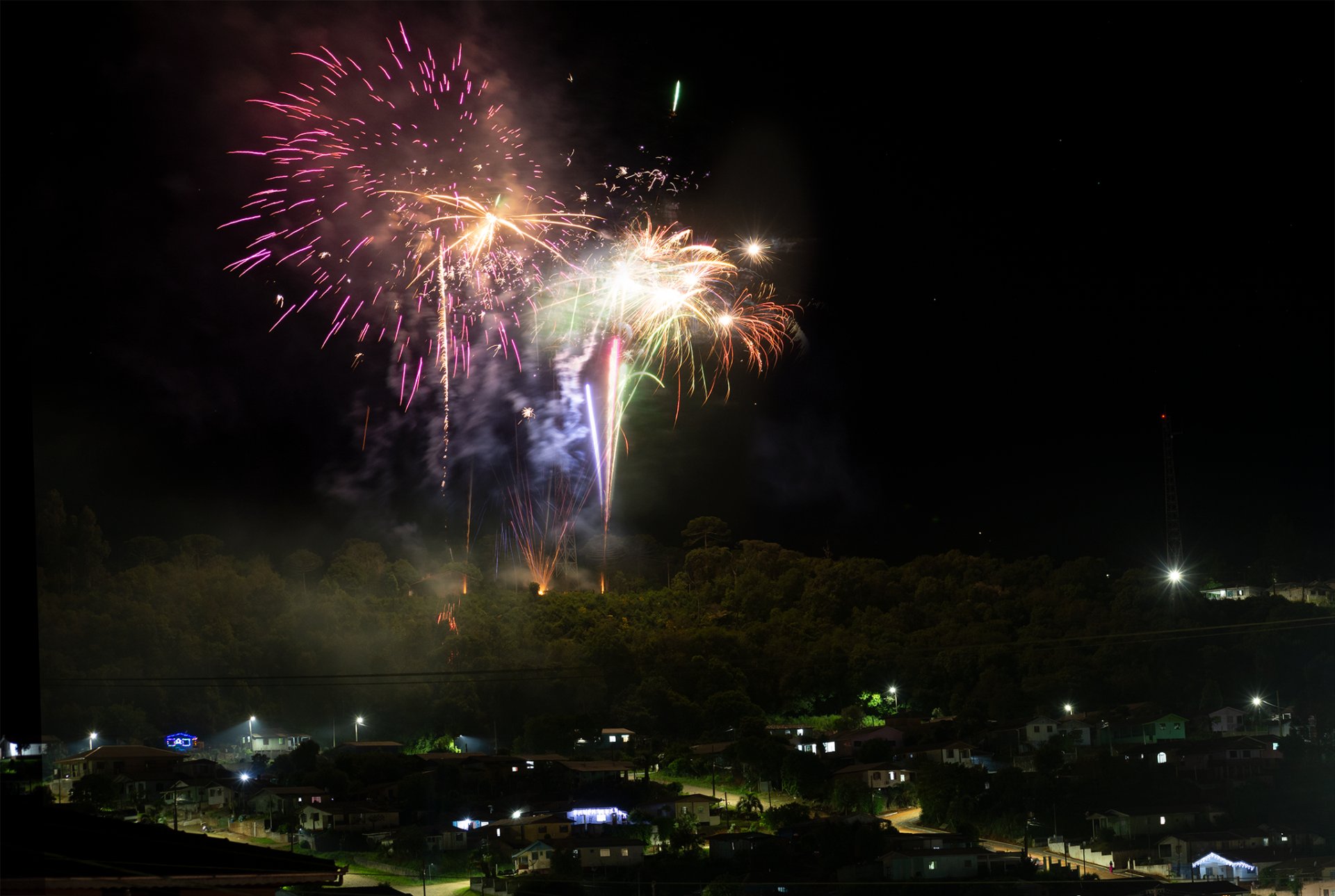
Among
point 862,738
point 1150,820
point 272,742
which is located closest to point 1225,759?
point 1150,820

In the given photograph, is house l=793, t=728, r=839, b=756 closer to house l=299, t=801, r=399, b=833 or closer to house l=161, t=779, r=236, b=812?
house l=299, t=801, r=399, b=833

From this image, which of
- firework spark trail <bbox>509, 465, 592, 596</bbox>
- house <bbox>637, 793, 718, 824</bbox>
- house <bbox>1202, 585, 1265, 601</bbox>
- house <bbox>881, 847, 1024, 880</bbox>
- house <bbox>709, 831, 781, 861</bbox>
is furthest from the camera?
house <bbox>1202, 585, 1265, 601</bbox>

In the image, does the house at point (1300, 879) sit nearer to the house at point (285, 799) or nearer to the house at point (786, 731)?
the house at point (786, 731)

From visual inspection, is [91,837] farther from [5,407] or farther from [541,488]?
[541,488]

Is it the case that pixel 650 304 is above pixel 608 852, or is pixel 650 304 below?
above

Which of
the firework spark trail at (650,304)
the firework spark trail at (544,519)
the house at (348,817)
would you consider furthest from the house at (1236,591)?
the house at (348,817)

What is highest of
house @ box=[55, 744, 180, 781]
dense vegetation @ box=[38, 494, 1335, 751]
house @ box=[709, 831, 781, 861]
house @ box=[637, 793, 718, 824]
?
dense vegetation @ box=[38, 494, 1335, 751]

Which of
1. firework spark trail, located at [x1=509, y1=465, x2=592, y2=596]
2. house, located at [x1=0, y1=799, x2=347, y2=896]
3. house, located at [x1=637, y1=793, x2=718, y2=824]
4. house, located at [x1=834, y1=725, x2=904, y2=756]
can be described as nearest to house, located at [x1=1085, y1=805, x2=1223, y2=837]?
house, located at [x1=834, y1=725, x2=904, y2=756]

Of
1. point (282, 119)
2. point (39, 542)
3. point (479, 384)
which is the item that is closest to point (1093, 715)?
point (479, 384)

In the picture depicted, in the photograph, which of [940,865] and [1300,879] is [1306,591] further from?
[940,865]
